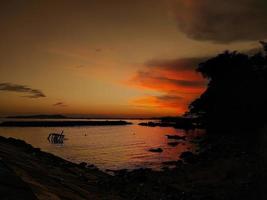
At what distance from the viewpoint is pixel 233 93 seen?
48.4m

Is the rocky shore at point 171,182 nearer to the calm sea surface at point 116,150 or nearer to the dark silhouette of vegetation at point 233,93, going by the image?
the calm sea surface at point 116,150

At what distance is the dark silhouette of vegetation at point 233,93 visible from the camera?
45594 mm

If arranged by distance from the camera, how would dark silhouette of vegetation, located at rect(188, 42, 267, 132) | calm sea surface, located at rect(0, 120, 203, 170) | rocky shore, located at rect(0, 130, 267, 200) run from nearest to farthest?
rocky shore, located at rect(0, 130, 267, 200)
calm sea surface, located at rect(0, 120, 203, 170)
dark silhouette of vegetation, located at rect(188, 42, 267, 132)

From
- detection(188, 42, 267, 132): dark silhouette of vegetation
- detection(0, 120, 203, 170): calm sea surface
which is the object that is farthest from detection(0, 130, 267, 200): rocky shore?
detection(188, 42, 267, 132): dark silhouette of vegetation

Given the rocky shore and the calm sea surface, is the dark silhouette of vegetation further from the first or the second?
the rocky shore

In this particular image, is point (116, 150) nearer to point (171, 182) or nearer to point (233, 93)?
point (233, 93)

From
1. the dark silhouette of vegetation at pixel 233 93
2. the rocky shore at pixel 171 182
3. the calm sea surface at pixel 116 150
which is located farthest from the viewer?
the dark silhouette of vegetation at pixel 233 93

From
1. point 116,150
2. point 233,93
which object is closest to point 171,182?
point 116,150

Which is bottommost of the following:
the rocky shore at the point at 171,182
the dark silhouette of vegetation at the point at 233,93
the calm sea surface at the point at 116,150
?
the calm sea surface at the point at 116,150

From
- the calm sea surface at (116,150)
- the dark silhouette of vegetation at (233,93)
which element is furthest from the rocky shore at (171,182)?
the dark silhouette of vegetation at (233,93)

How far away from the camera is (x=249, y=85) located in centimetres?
4569

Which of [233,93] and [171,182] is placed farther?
[233,93]

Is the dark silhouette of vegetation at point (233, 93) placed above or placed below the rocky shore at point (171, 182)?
above

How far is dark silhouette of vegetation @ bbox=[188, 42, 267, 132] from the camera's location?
45.6 metres
